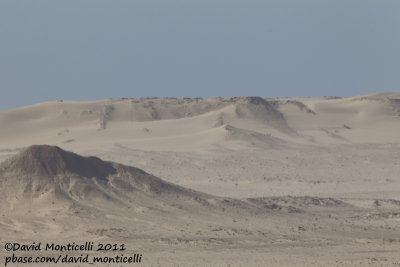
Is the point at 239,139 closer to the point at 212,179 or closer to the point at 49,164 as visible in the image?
the point at 212,179

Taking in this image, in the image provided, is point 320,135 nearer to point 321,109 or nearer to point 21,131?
point 321,109

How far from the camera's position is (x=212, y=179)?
1689 inches

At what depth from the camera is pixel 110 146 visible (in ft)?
181

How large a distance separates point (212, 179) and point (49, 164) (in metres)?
13.7

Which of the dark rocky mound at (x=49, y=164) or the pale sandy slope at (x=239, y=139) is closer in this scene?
the dark rocky mound at (x=49, y=164)

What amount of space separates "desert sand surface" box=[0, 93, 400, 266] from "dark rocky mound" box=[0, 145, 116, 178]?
0.14ft

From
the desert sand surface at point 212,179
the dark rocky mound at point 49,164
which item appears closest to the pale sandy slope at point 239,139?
the desert sand surface at point 212,179

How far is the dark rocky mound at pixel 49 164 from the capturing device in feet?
98.4

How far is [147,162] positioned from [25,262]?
90.5 feet

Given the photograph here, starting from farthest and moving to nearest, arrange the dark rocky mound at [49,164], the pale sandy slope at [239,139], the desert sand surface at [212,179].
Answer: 1. the pale sandy slope at [239,139]
2. the dark rocky mound at [49,164]
3. the desert sand surface at [212,179]

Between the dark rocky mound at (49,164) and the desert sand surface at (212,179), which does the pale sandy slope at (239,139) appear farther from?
the dark rocky mound at (49,164)

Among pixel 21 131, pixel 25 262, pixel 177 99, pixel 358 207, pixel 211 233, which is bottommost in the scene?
pixel 25 262

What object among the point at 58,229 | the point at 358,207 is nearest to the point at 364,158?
the point at 358,207

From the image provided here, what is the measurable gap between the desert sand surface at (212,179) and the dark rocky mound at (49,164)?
4 cm
